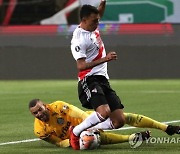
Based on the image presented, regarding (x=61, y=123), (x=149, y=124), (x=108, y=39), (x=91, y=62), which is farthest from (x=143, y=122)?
(x=108, y=39)

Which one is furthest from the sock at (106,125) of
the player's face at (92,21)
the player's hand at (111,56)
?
the player's face at (92,21)

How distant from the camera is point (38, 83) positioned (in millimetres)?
27750

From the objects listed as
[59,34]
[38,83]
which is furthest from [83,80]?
[59,34]

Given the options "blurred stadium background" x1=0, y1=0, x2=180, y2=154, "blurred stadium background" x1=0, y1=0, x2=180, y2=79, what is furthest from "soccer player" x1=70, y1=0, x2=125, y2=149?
"blurred stadium background" x1=0, y1=0, x2=180, y2=79

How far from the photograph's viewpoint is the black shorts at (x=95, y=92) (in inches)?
420

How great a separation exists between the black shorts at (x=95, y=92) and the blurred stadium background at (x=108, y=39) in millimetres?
17950

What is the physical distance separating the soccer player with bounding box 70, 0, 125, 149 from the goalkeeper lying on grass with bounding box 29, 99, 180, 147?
8.4 inches

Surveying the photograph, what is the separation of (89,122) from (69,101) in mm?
8858

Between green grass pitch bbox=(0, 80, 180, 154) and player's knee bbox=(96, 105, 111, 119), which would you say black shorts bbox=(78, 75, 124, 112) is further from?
green grass pitch bbox=(0, 80, 180, 154)

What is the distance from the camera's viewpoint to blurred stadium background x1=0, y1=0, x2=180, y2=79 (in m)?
29.0

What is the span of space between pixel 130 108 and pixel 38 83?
35.6ft

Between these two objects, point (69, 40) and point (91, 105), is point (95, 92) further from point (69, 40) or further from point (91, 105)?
point (69, 40)

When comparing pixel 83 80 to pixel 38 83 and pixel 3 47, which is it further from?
pixel 3 47

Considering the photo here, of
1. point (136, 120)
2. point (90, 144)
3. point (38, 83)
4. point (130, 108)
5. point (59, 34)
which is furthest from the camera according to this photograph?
point (59, 34)
